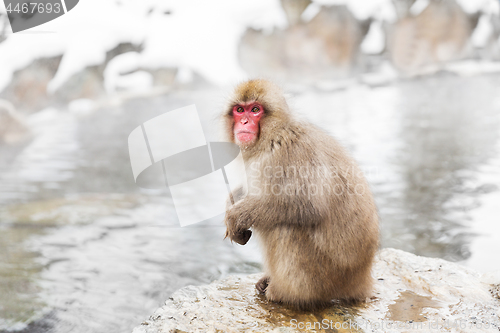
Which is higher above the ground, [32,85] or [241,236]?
[32,85]

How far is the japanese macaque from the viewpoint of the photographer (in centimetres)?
203

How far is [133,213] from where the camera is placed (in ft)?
18.7

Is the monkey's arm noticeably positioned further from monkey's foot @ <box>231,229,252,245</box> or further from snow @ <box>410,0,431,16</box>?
snow @ <box>410,0,431,16</box>

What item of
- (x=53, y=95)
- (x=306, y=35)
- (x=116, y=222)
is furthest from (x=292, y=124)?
(x=306, y=35)

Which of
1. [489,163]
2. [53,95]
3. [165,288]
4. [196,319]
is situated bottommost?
[489,163]

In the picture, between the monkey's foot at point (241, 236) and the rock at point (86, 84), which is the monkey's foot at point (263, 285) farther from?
the rock at point (86, 84)

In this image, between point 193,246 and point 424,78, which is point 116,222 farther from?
point 424,78

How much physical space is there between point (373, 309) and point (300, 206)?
0.77 meters

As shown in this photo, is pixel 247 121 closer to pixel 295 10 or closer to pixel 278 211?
pixel 278 211

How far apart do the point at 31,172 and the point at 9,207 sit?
1816mm

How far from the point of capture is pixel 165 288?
12.6 ft

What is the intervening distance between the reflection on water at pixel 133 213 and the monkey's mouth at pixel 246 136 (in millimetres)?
358

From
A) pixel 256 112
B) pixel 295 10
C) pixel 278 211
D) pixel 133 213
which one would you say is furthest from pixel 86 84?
pixel 278 211

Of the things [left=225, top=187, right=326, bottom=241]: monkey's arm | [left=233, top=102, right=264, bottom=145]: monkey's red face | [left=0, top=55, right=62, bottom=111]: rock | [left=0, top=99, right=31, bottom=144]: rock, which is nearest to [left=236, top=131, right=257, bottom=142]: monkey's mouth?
[left=233, top=102, right=264, bottom=145]: monkey's red face
